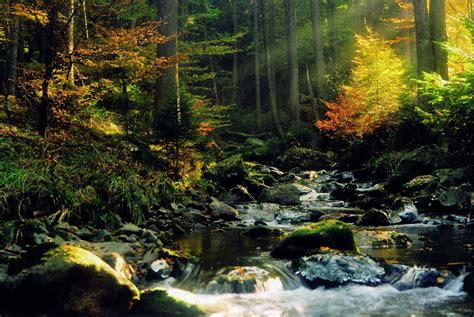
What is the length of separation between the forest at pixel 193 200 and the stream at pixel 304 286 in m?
0.03

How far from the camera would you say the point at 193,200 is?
1073cm

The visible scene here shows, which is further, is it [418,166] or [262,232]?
[418,166]

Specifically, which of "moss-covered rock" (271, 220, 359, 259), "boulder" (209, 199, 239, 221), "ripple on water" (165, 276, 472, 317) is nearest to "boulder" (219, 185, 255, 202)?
"boulder" (209, 199, 239, 221)

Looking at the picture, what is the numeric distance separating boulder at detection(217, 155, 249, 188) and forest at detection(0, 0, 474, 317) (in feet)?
0.15

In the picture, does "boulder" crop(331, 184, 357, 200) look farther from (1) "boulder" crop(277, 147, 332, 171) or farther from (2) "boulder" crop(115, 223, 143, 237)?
(1) "boulder" crop(277, 147, 332, 171)

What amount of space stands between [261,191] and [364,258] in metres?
7.46

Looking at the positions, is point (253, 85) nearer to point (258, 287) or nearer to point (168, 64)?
point (168, 64)

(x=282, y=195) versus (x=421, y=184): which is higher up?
(x=421, y=184)

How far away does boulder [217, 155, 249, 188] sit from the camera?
13.5m

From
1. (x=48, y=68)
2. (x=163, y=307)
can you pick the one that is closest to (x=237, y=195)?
(x=48, y=68)

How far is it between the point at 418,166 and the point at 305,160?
862 centimetres

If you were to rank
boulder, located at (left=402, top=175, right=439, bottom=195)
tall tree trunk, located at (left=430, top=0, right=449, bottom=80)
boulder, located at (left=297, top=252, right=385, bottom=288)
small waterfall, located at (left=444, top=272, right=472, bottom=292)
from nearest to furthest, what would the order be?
1. small waterfall, located at (left=444, top=272, right=472, bottom=292)
2. boulder, located at (left=297, top=252, right=385, bottom=288)
3. boulder, located at (left=402, top=175, right=439, bottom=195)
4. tall tree trunk, located at (left=430, top=0, right=449, bottom=80)

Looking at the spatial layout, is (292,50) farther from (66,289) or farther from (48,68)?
(66,289)

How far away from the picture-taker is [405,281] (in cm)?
550
